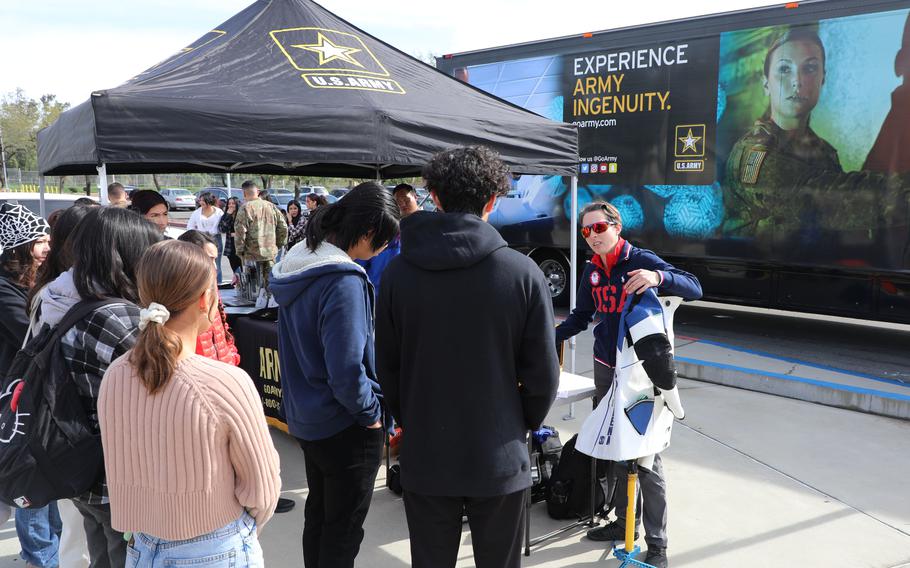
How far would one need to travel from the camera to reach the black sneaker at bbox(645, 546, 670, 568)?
10.0 feet

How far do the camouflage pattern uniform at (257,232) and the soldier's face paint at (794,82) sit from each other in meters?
6.28

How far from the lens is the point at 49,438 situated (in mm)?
1918

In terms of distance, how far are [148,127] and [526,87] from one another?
6101 millimetres

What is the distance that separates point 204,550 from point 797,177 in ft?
22.2

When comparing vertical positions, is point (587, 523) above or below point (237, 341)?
below

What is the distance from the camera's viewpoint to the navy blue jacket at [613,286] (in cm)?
297

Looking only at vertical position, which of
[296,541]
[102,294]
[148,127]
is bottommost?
[296,541]

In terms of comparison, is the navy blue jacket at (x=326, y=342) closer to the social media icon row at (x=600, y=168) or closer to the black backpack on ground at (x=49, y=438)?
the black backpack on ground at (x=49, y=438)

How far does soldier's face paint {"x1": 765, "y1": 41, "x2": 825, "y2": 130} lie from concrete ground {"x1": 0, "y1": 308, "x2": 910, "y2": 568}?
3043 millimetres

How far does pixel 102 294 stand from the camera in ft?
6.74

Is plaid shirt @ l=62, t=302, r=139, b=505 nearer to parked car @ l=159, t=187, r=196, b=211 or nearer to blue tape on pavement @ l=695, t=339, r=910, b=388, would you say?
blue tape on pavement @ l=695, t=339, r=910, b=388

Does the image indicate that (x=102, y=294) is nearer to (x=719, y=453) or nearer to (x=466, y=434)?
(x=466, y=434)

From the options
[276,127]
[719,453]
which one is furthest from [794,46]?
[276,127]

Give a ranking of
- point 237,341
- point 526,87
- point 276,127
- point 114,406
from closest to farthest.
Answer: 1. point 114,406
2. point 276,127
3. point 237,341
4. point 526,87
